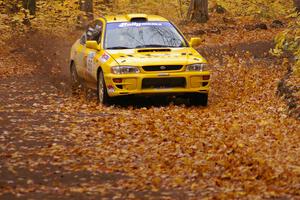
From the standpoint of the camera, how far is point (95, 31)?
16.0 meters

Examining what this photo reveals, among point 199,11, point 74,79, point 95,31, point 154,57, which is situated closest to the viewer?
point 154,57

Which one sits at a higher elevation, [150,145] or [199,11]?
[150,145]

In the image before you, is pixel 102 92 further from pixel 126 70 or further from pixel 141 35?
pixel 141 35

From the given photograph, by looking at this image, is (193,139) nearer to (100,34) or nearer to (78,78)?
(100,34)

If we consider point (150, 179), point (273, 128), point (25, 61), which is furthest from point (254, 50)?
point (150, 179)

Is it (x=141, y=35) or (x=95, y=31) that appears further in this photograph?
(x=95, y=31)

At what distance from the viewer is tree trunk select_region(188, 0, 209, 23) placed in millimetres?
30422

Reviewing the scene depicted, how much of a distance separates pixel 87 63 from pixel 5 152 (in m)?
5.86

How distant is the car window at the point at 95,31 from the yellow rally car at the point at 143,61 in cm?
3

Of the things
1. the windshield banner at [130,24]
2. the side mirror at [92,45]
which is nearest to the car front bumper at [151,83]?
the side mirror at [92,45]

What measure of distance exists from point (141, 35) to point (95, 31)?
1.40 m

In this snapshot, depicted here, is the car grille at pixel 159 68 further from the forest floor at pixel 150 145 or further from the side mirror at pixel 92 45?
the side mirror at pixel 92 45

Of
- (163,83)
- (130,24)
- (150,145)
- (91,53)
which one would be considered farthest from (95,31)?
(150,145)

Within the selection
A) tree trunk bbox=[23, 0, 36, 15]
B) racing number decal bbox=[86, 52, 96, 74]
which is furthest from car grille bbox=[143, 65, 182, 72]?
tree trunk bbox=[23, 0, 36, 15]
